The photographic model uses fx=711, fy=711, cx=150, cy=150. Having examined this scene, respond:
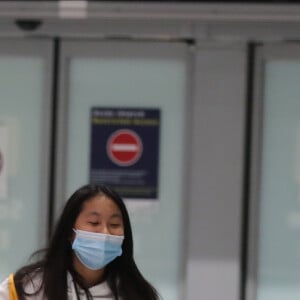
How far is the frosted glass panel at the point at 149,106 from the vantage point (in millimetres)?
5578

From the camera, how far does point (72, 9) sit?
5.25 m

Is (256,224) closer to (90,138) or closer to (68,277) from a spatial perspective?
(90,138)

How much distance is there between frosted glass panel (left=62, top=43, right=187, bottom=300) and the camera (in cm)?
558

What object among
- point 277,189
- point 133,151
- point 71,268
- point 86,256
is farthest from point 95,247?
point 277,189

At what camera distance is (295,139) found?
5508 millimetres

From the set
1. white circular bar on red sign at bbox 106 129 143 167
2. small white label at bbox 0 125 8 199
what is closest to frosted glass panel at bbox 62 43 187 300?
white circular bar on red sign at bbox 106 129 143 167

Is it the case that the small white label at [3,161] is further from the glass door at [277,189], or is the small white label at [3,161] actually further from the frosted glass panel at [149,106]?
the glass door at [277,189]

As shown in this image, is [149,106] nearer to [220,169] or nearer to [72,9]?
[220,169]

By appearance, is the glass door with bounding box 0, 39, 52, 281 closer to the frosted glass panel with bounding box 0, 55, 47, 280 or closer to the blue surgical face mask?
the frosted glass panel with bounding box 0, 55, 47, 280

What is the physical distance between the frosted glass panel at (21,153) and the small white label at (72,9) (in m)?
0.57

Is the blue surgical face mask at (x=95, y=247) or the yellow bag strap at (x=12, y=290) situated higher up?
the blue surgical face mask at (x=95, y=247)

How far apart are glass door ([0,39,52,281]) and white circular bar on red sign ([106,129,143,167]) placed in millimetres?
547

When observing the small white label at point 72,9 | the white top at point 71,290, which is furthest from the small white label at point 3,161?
the white top at point 71,290

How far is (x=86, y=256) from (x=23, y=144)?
3039 millimetres
